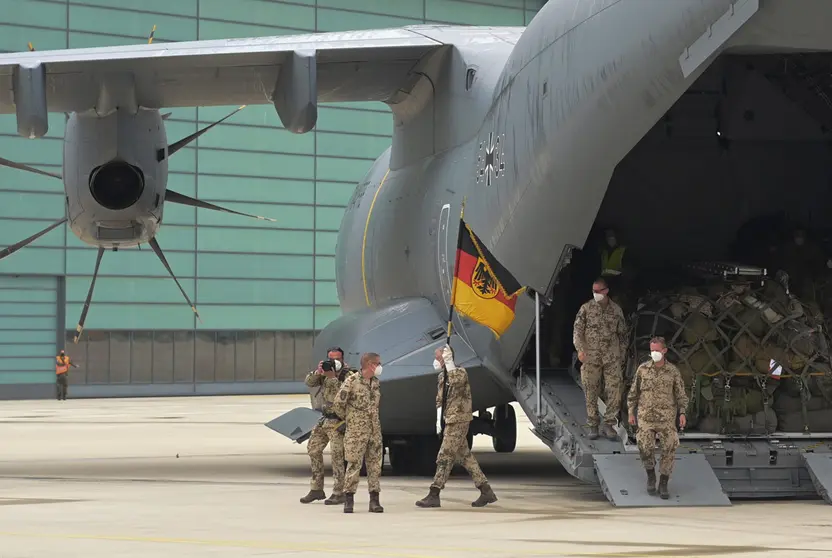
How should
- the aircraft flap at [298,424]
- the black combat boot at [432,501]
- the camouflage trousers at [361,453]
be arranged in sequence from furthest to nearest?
1. the aircraft flap at [298,424]
2. the black combat boot at [432,501]
3. the camouflage trousers at [361,453]

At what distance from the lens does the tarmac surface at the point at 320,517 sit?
897 cm

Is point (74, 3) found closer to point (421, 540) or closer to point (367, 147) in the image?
point (367, 147)

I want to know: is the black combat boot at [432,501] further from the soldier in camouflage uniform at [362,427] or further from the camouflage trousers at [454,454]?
the soldier in camouflage uniform at [362,427]

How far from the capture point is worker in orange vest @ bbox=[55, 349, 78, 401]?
39.8 meters

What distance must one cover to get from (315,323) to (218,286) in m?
3.74

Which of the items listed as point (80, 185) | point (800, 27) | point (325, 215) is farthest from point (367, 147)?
point (800, 27)

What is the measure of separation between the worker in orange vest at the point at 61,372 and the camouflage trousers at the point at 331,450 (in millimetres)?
29076

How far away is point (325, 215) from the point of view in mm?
45125

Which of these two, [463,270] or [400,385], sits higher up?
[463,270]

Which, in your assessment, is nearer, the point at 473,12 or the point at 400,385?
the point at 400,385

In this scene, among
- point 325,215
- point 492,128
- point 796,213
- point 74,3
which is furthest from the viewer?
point 325,215

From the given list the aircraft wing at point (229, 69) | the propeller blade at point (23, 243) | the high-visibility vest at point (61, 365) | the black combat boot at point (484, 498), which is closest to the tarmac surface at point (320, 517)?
the black combat boot at point (484, 498)

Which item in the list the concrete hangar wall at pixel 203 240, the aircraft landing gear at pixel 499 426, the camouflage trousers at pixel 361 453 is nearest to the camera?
the camouflage trousers at pixel 361 453

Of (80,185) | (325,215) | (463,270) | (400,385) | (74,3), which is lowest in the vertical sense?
(400,385)
